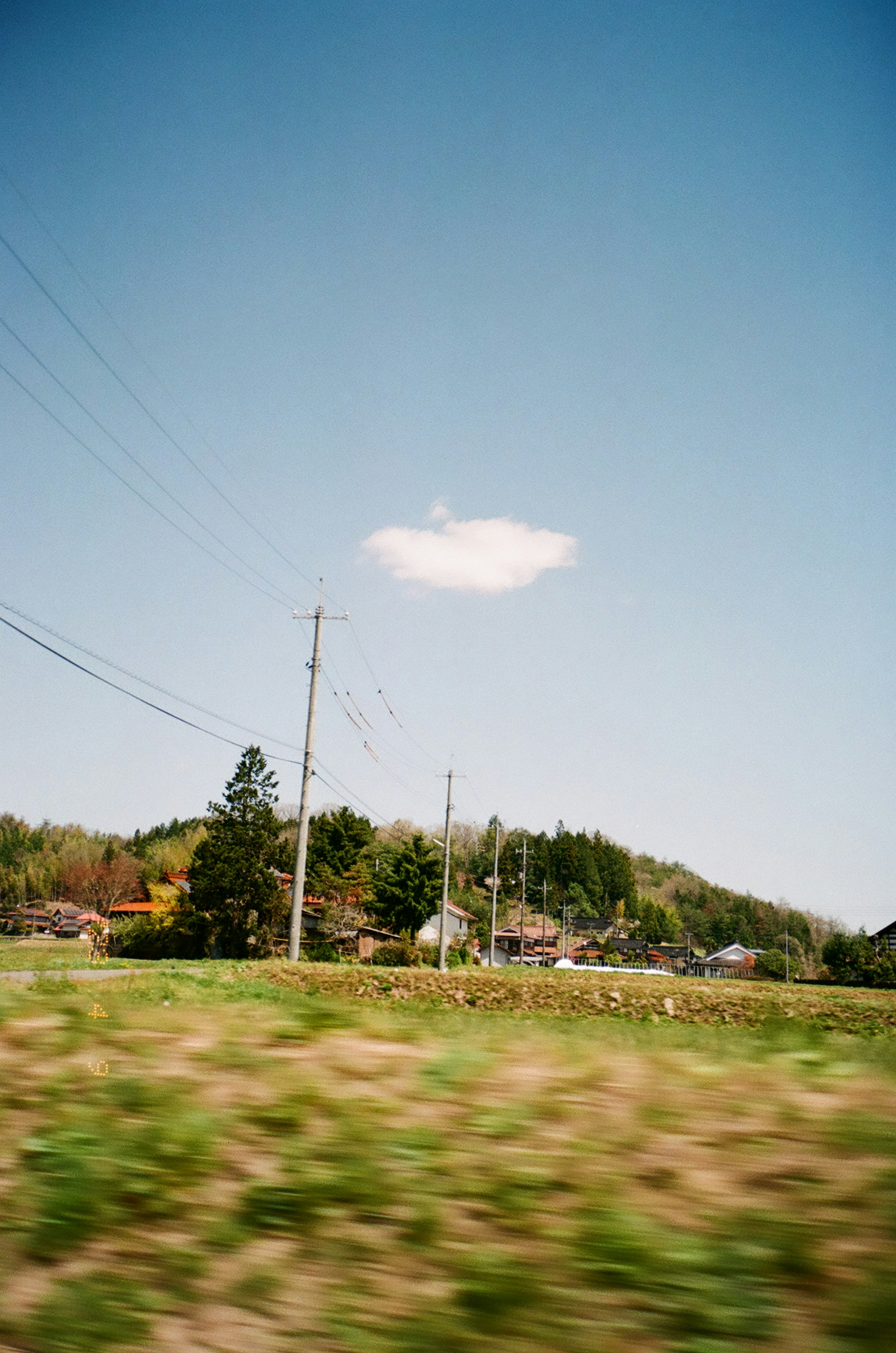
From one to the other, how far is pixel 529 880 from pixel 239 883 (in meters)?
85.1

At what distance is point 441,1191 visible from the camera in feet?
8.51

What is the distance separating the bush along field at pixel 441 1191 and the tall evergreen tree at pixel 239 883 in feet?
157

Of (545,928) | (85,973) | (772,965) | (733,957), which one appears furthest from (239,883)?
(733,957)

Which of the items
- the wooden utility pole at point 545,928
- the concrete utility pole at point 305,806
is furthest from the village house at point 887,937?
the concrete utility pole at point 305,806

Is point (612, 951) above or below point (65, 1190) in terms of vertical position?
below

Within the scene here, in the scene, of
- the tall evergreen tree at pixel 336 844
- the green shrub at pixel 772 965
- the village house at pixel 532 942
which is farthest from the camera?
the village house at pixel 532 942

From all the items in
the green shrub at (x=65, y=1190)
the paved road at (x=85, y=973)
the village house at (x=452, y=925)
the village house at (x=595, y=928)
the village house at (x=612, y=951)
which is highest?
the green shrub at (x=65, y=1190)

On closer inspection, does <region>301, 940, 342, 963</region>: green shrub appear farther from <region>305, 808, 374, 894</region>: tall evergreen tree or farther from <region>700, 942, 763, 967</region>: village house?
<region>700, 942, 763, 967</region>: village house

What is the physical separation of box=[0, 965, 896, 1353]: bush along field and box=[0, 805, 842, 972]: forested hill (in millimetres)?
93024

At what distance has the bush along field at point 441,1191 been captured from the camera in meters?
2.22

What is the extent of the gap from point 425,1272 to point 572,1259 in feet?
1.46

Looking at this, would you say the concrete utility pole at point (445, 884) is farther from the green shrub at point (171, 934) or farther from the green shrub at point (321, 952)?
the green shrub at point (171, 934)

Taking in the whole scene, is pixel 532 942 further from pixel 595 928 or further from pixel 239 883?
pixel 239 883

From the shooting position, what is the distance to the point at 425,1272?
2.48m
